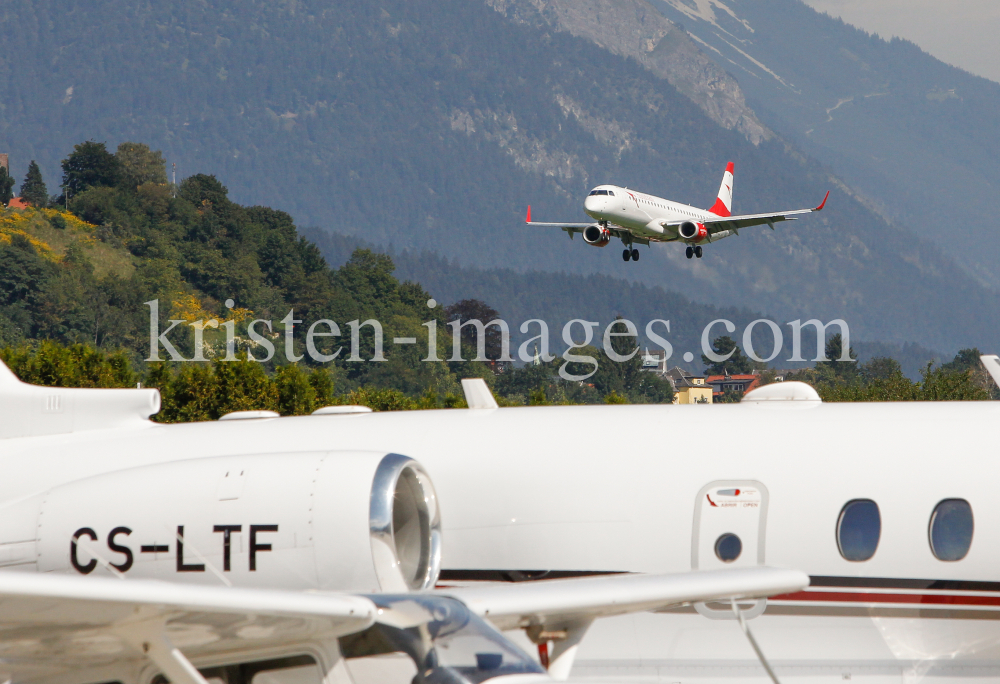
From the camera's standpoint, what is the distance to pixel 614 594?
7328 millimetres

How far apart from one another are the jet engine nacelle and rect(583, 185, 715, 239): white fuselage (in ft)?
252

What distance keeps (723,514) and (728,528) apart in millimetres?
118

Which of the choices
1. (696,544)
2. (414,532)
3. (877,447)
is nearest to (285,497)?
(414,532)

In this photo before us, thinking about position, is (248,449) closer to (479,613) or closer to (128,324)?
(479,613)

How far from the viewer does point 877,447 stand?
382 inches

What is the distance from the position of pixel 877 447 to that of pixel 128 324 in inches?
7048

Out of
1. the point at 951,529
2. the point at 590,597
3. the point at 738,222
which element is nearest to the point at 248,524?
the point at 590,597

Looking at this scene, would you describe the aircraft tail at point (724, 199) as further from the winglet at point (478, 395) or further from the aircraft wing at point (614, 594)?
the aircraft wing at point (614, 594)

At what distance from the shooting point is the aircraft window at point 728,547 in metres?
9.55

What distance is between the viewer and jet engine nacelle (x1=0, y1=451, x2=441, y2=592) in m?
8.46

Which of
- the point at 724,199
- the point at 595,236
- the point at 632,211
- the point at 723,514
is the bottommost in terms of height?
the point at 723,514

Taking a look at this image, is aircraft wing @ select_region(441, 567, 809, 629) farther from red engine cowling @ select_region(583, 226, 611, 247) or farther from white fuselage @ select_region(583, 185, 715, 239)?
white fuselage @ select_region(583, 185, 715, 239)

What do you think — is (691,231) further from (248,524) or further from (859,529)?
(248,524)

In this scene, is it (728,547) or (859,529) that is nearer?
(859,529)
